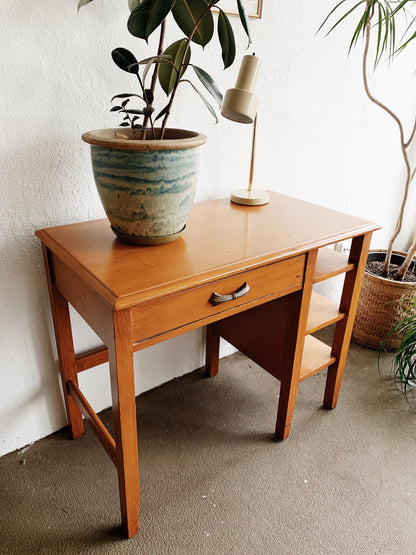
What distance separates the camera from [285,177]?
1.92 m

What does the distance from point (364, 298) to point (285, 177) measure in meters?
0.77

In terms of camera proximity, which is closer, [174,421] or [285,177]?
[174,421]

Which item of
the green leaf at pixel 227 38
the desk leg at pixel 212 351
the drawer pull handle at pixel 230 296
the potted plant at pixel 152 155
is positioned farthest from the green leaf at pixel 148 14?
the desk leg at pixel 212 351

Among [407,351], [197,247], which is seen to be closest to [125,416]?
[197,247]

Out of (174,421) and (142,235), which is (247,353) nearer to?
(174,421)

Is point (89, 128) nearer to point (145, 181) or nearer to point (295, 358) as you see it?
point (145, 181)

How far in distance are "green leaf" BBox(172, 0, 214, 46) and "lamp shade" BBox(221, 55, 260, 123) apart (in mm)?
162

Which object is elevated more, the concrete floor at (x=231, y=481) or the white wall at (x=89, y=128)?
the white wall at (x=89, y=128)

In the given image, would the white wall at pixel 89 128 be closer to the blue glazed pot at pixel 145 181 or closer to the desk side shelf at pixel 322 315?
the blue glazed pot at pixel 145 181

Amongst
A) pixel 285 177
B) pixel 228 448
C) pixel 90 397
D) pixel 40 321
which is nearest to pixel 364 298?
pixel 285 177

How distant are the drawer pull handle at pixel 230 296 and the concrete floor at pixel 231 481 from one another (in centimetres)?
73

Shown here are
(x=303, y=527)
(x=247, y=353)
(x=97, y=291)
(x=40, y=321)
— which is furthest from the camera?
(x=247, y=353)

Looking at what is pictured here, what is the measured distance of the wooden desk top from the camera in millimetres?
974

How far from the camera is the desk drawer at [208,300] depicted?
3.24 ft
